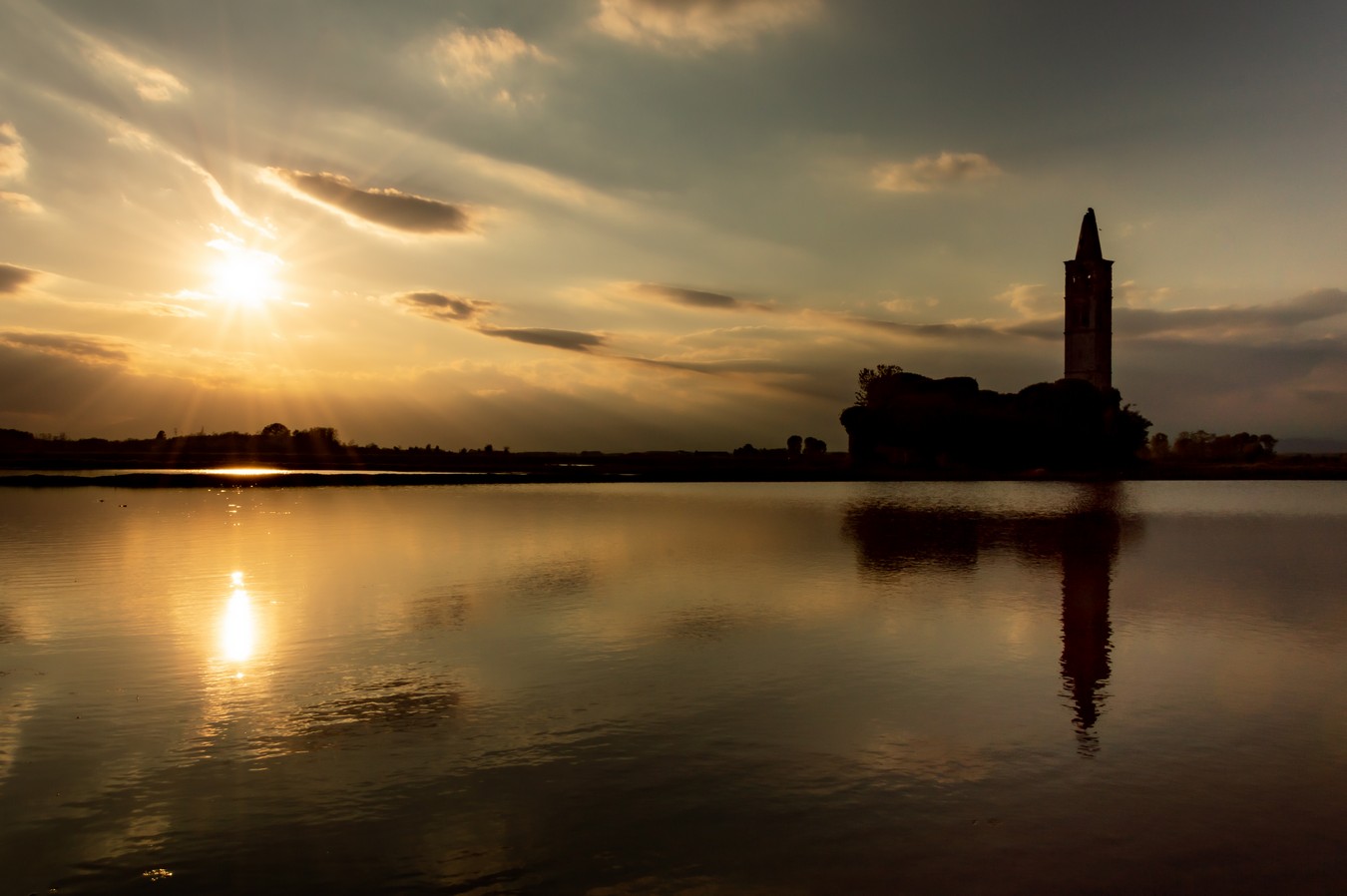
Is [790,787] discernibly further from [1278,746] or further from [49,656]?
[49,656]

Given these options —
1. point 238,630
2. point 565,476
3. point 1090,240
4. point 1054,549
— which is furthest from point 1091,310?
point 238,630

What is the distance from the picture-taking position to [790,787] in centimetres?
1038

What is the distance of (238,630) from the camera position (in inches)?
753

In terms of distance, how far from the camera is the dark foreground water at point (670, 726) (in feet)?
28.4

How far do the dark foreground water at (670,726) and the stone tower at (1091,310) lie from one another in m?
151

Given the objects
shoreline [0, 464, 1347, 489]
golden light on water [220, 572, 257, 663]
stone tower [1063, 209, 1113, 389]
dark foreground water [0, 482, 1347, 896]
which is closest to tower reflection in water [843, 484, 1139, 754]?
dark foreground water [0, 482, 1347, 896]

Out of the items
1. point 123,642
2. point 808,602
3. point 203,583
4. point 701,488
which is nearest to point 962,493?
point 701,488

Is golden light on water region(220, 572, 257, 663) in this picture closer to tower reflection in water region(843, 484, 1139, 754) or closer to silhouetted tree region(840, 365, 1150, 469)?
tower reflection in water region(843, 484, 1139, 754)

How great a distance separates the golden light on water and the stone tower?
552 ft

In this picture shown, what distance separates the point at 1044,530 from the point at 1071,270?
474 feet

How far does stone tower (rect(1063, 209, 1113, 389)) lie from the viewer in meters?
167

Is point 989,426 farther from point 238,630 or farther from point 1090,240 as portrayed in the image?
point 238,630

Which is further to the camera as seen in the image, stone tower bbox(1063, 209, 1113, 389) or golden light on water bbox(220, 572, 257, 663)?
stone tower bbox(1063, 209, 1113, 389)

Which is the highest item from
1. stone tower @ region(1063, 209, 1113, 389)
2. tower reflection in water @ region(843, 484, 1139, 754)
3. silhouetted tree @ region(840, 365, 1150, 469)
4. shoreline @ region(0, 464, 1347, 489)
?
stone tower @ region(1063, 209, 1113, 389)
